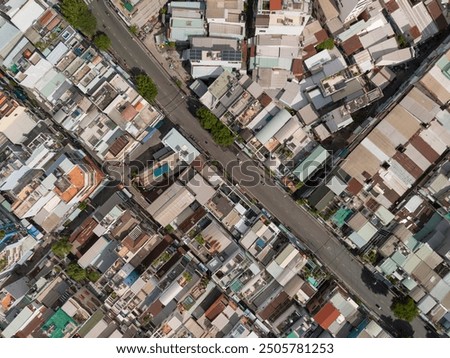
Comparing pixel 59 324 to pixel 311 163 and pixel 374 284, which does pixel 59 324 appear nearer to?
pixel 311 163

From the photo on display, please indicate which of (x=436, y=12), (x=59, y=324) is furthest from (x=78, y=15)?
(x=436, y=12)

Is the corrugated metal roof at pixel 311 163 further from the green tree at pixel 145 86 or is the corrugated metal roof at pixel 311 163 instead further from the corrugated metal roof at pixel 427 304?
the corrugated metal roof at pixel 427 304

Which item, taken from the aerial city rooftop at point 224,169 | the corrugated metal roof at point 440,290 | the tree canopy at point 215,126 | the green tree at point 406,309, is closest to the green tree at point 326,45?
the aerial city rooftop at point 224,169

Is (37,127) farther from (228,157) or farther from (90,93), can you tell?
(228,157)

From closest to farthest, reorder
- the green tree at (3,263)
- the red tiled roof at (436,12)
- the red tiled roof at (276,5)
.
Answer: the red tiled roof at (276,5)
the green tree at (3,263)
the red tiled roof at (436,12)
